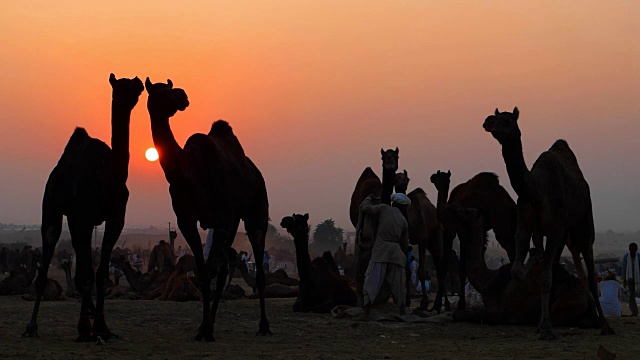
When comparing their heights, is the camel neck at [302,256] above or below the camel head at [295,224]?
below

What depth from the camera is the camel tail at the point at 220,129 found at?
11.8 m

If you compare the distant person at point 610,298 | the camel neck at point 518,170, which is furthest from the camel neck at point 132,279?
the camel neck at point 518,170

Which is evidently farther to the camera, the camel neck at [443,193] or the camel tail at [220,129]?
the camel neck at [443,193]

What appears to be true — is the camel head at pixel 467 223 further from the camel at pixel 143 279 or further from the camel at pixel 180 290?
the camel at pixel 143 279

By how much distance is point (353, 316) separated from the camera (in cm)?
1385

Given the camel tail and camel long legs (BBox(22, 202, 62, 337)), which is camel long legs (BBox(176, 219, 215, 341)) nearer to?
camel long legs (BBox(22, 202, 62, 337))

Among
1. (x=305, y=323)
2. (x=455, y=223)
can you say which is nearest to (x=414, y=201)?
(x=455, y=223)

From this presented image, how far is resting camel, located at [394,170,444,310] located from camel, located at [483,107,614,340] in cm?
498

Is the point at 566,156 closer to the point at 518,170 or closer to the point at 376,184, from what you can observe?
the point at 518,170

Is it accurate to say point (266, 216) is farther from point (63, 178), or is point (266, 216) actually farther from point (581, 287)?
point (581, 287)

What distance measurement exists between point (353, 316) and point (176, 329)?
3.31 metres

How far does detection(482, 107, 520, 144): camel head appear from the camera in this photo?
32.6ft

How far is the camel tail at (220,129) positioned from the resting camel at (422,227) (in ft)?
17.2

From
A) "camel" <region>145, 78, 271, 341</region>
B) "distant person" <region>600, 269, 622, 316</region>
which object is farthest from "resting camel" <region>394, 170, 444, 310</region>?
"camel" <region>145, 78, 271, 341</region>
